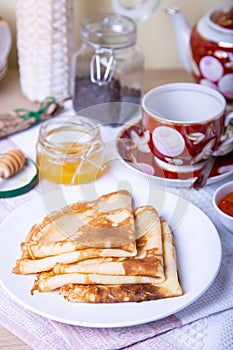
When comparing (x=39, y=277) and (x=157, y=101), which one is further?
(x=157, y=101)

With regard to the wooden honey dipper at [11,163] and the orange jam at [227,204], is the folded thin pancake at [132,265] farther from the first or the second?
the wooden honey dipper at [11,163]

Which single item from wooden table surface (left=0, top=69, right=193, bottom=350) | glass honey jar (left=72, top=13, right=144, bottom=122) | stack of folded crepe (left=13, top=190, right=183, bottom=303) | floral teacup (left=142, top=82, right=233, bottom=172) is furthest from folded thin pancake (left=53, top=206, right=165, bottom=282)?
wooden table surface (left=0, top=69, right=193, bottom=350)

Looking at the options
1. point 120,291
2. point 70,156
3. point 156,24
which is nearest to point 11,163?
point 70,156

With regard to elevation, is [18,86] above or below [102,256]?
below

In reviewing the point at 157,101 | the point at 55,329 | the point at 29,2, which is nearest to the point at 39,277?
the point at 55,329

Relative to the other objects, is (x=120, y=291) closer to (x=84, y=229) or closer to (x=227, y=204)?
(x=84, y=229)

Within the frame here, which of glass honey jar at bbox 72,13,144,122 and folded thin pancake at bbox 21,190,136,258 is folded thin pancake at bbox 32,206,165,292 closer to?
folded thin pancake at bbox 21,190,136,258

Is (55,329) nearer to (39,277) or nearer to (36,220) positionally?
(39,277)
